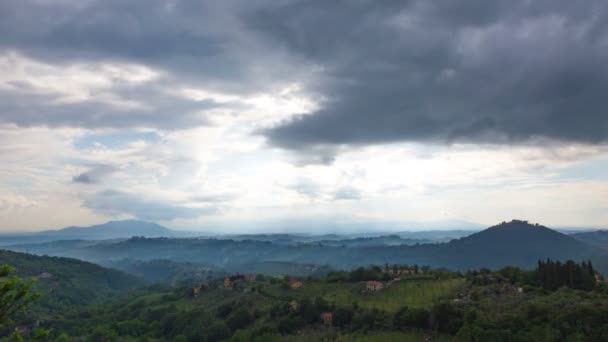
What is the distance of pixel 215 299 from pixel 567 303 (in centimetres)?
14137

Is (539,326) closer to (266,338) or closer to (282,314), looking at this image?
(266,338)

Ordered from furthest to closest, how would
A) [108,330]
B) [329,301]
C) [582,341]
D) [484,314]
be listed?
1. [108,330]
2. [329,301]
3. [484,314]
4. [582,341]

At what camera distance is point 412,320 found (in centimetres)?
8394

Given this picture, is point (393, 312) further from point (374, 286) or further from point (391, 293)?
point (374, 286)

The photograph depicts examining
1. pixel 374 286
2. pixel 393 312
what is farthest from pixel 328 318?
pixel 374 286

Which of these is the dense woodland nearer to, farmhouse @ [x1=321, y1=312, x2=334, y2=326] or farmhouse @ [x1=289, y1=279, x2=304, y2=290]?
farmhouse @ [x1=321, y1=312, x2=334, y2=326]

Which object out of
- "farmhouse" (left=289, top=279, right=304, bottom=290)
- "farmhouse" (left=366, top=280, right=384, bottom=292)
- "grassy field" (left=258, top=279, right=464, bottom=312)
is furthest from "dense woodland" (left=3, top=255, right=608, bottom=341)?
"farmhouse" (left=366, top=280, right=384, bottom=292)

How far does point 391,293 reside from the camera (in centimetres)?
12138

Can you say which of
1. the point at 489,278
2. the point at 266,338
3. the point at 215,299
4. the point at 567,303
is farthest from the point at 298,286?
the point at 567,303

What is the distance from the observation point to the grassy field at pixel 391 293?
10494 centimetres

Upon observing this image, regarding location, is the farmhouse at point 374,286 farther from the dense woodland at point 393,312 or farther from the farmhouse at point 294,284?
the farmhouse at point 294,284

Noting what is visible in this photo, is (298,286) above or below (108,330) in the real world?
above

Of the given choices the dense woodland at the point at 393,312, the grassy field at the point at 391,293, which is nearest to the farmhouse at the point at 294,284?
the dense woodland at the point at 393,312

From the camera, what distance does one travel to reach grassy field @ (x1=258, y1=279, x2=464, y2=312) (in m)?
105
